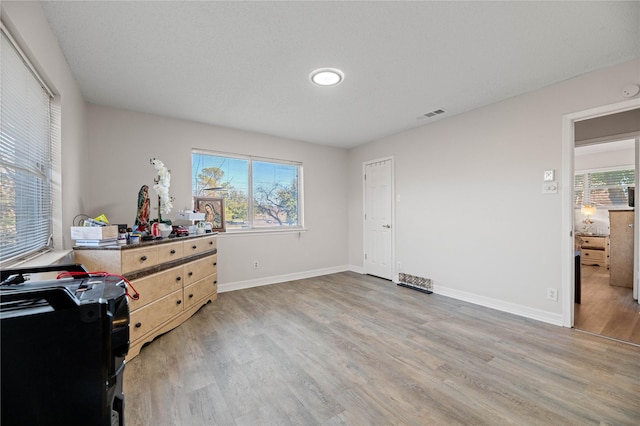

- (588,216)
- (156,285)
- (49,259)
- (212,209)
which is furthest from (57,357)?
(588,216)

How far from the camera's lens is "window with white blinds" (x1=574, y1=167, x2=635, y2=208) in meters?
5.61

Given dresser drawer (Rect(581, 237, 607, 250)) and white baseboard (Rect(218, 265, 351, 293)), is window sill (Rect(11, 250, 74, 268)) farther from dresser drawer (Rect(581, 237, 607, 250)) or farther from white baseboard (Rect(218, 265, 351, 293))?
dresser drawer (Rect(581, 237, 607, 250))

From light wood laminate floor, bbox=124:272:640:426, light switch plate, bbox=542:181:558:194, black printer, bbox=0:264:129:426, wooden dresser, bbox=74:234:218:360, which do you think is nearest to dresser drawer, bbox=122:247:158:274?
wooden dresser, bbox=74:234:218:360

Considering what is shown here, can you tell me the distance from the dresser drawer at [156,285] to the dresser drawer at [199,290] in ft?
0.63

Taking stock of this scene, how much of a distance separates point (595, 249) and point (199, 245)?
7.46 m

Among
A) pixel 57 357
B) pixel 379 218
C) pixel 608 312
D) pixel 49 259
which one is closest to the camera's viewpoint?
pixel 57 357

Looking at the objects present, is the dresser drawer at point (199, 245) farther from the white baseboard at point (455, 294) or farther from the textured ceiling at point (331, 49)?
the textured ceiling at point (331, 49)

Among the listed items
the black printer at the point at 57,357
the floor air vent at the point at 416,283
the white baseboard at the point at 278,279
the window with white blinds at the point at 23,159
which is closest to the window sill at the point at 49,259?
the window with white blinds at the point at 23,159

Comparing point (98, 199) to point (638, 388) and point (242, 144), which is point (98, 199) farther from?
point (638, 388)

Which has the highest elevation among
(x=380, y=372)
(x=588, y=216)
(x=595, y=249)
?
(x=588, y=216)

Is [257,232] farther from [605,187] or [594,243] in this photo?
[605,187]

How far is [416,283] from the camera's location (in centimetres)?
412

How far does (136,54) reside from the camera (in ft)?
7.25

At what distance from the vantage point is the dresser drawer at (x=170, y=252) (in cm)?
256
